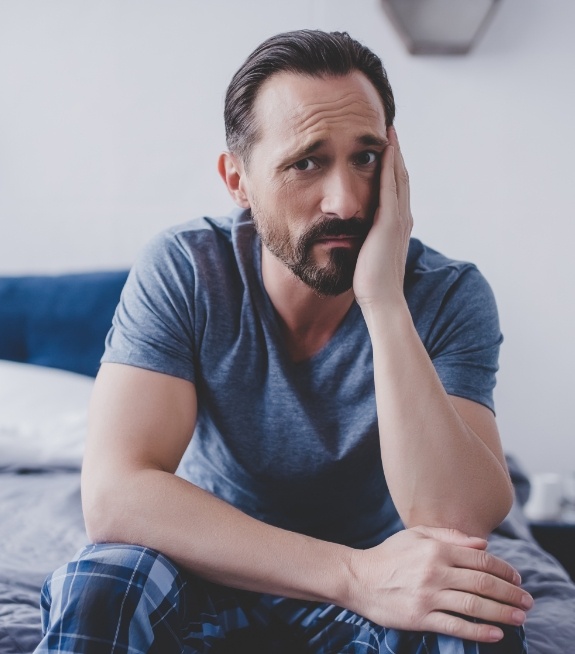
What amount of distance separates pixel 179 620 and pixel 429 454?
38cm

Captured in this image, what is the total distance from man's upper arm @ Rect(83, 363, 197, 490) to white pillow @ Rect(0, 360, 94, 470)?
Result: 0.77 m

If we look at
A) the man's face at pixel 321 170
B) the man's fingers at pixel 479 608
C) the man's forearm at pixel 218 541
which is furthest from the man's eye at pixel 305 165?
the man's fingers at pixel 479 608

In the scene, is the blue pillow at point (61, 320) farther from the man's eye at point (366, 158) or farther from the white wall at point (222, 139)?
the man's eye at point (366, 158)

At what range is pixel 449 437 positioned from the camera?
103 cm

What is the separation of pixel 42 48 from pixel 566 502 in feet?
6.29

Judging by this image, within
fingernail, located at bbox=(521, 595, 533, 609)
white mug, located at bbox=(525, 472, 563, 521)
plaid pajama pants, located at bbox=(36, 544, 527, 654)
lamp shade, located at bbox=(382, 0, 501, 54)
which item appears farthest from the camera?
lamp shade, located at bbox=(382, 0, 501, 54)

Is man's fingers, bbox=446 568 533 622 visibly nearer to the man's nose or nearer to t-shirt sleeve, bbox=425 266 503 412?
t-shirt sleeve, bbox=425 266 503 412

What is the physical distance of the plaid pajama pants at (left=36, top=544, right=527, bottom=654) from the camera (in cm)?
81

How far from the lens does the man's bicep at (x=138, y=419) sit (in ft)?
3.36

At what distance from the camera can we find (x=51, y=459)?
182cm

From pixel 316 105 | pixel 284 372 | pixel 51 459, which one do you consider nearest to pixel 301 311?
pixel 284 372

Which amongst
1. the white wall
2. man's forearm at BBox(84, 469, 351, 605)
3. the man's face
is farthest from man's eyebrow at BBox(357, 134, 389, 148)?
the white wall

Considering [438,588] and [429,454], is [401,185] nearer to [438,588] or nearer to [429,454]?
[429,454]

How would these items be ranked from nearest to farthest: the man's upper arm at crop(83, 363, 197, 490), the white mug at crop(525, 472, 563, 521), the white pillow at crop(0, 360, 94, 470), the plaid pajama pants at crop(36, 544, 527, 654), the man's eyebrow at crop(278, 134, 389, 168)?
the plaid pajama pants at crop(36, 544, 527, 654) → the man's upper arm at crop(83, 363, 197, 490) → the man's eyebrow at crop(278, 134, 389, 168) → the white pillow at crop(0, 360, 94, 470) → the white mug at crop(525, 472, 563, 521)
